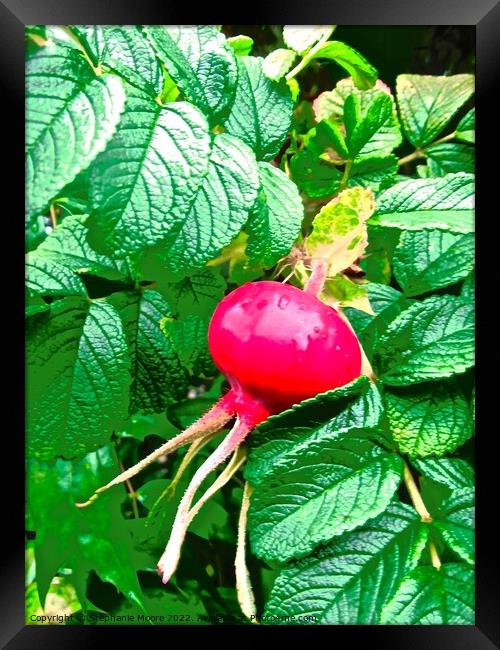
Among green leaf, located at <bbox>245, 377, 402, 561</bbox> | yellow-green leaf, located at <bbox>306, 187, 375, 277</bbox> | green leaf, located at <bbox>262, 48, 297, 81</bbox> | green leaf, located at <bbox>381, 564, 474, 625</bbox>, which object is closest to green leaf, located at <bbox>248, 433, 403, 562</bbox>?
green leaf, located at <bbox>245, 377, 402, 561</bbox>

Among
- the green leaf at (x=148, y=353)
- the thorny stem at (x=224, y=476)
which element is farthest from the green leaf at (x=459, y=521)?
the green leaf at (x=148, y=353)

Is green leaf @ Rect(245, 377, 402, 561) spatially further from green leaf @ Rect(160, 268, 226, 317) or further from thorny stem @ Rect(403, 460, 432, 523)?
green leaf @ Rect(160, 268, 226, 317)

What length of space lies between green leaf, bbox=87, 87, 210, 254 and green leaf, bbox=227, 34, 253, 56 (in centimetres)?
16

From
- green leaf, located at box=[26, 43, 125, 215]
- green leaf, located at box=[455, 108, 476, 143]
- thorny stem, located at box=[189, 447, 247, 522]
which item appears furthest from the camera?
green leaf, located at box=[455, 108, 476, 143]

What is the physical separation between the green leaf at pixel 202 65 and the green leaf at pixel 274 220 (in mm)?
84

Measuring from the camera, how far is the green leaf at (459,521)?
804 millimetres

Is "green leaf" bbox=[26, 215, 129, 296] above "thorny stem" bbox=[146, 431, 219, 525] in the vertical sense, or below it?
above

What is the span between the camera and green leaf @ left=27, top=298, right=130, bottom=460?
787 millimetres

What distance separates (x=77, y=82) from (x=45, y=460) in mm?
437

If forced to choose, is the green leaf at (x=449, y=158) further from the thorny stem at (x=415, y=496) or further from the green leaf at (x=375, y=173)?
the thorny stem at (x=415, y=496)

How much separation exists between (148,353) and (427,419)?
13.5 inches

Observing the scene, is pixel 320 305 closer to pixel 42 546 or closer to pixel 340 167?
pixel 340 167
